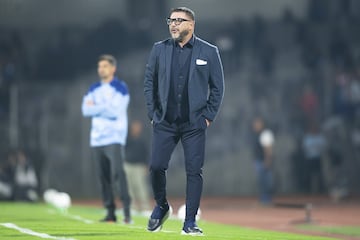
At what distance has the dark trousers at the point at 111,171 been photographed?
15367 mm

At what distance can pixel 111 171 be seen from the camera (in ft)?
50.9

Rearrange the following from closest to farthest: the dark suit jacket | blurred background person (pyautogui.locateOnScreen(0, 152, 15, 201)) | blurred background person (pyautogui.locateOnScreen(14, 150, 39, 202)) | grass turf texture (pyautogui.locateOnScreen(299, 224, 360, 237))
Result: the dark suit jacket < grass turf texture (pyautogui.locateOnScreen(299, 224, 360, 237)) < blurred background person (pyautogui.locateOnScreen(14, 150, 39, 202)) < blurred background person (pyautogui.locateOnScreen(0, 152, 15, 201))

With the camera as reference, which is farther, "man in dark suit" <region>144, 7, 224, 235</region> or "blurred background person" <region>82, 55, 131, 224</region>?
"blurred background person" <region>82, 55, 131, 224</region>

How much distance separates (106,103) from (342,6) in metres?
16.0

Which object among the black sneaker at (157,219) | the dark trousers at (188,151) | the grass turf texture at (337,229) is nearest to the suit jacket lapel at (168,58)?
the dark trousers at (188,151)

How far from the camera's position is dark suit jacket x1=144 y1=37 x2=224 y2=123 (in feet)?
36.9

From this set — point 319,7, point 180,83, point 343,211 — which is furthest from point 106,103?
point 319,7

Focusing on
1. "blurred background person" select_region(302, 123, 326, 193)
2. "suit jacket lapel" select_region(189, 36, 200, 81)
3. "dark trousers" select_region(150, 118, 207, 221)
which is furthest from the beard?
"blurred background person" select_region(302, 123, 326, 193)

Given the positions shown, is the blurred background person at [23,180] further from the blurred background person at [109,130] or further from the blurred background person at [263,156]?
the blurred background person at [109,130]

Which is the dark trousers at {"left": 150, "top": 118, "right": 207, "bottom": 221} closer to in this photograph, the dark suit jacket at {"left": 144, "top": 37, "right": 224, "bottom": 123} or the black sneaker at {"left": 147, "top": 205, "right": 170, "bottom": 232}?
the dark suit jacket at {"left": 144, "top": 37, "right": 224, "bottom": 123}

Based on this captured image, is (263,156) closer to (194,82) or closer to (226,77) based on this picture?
(226,77)

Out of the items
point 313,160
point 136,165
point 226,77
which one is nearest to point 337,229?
point 136,165

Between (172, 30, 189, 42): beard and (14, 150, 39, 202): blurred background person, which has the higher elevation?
(172, 30, 189, 42): beard

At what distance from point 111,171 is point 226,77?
14.9 meters
